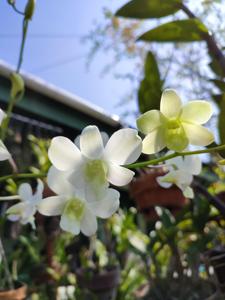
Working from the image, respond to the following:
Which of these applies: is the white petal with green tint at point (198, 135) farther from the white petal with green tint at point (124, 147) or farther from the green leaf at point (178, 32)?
the green leaf at point (178, 32)

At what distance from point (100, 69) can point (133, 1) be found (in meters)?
2.87

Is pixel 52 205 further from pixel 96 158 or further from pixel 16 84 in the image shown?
pixel 16 84

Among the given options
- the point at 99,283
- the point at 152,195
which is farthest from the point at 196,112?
the point at 99,283

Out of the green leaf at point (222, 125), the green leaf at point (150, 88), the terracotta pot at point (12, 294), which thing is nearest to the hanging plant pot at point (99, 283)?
the terracotta pot at point (12, 294)

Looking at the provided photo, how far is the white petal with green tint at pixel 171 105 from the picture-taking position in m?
0.34

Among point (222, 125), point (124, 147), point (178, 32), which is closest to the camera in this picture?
point (124, 147)

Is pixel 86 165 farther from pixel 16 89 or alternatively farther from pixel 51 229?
pixel 51 229

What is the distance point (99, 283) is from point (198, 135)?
40.1 inches

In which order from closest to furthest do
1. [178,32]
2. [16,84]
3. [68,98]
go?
[16,84] → [178,32] → [68,98]

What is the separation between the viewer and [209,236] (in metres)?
1.00

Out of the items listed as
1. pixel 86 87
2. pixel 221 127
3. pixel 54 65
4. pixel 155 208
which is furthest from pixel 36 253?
pixel 54 65

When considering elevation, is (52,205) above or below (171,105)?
below

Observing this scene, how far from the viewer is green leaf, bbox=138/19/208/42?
0.70 meters

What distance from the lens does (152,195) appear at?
111 cm
